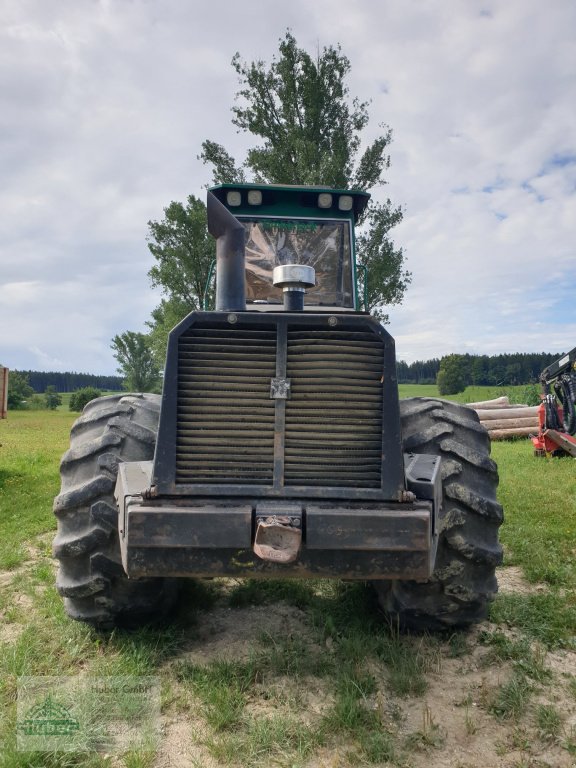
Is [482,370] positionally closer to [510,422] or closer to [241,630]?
[510,422]

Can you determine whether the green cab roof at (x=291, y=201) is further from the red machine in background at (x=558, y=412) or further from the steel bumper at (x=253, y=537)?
the red machine in background at (x=558, y=412)

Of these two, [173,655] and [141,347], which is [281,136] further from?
[141,347]

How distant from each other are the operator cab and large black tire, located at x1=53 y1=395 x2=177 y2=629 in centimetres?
191

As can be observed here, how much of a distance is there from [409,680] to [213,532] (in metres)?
1.23

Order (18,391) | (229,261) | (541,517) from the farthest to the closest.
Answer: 1. (18,391)
2. (541,517)
3. (229,261)

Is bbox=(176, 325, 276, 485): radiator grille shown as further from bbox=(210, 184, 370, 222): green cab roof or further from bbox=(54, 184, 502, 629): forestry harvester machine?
bbox=(210, 184, 370, 222): green cab roof

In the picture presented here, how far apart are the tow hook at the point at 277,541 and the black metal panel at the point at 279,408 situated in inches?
9.6

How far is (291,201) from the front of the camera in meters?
5.12

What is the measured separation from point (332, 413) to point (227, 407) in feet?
1.56

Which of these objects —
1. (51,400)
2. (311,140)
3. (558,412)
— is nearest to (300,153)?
(311,140)

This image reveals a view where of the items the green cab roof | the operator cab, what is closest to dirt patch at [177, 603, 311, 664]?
the operator cab

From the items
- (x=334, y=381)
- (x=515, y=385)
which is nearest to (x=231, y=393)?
(x=334, y=381)

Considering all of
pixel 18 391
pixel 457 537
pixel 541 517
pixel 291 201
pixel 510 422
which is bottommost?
pixel 541 517

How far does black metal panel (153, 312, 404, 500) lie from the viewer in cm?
287
